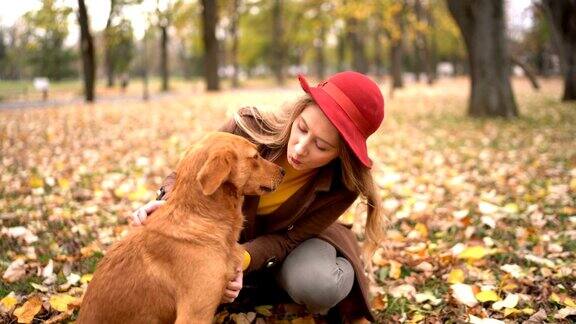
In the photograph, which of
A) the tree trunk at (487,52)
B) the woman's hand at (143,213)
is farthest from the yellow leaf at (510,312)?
the tree trunk at (487,52)

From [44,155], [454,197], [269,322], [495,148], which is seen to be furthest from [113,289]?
[495,148]

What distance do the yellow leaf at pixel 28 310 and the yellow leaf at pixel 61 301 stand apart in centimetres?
9

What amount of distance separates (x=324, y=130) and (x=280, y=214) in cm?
76

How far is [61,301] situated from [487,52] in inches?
477

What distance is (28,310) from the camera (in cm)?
323

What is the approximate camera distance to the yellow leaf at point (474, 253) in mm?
4082

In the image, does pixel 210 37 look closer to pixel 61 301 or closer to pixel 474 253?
pixel 474 253

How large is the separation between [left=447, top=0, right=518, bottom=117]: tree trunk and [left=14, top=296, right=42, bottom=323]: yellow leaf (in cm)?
1209

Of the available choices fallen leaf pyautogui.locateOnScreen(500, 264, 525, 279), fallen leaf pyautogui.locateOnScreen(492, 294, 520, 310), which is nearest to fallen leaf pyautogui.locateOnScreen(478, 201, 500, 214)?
fallen leaf pyautogui.locateOnScreen(500, 264, 525, 279)

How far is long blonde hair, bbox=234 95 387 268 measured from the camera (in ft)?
10.5

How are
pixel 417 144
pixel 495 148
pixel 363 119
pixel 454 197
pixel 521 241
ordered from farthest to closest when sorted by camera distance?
pixel 417 144
pixel 495 148
pixel 454 197
pixel 521 241
pixel 363 119

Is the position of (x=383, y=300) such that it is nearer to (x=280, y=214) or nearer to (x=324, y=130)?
(x=280, y=214)

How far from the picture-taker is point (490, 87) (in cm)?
1280

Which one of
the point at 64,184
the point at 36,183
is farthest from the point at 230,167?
the point at 36,183
